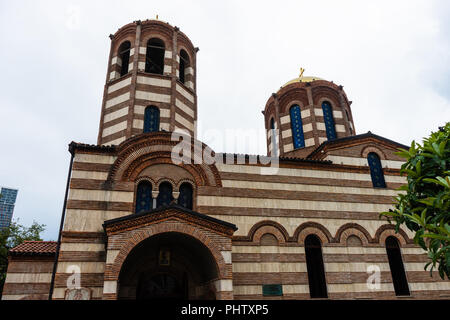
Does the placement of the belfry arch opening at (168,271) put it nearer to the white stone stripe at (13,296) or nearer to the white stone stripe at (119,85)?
the white stone stripe at (13,296)

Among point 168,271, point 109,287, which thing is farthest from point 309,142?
point 109,287

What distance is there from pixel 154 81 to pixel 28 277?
839cm

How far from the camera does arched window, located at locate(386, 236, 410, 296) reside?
11547mm

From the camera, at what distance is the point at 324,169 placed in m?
12.7

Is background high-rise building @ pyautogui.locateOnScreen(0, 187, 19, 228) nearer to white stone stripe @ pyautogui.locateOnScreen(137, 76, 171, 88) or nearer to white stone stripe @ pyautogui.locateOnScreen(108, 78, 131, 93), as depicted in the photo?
white stone stripe @ pyautogui.locateOnScreen(108, 78, 131, 93)

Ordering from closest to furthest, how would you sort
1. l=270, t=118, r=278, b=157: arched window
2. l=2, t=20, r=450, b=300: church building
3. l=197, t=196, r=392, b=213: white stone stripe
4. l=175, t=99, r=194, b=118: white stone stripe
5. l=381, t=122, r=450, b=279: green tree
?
1. l=381, t=122, r=450, b=279: green tree
2. l=2, t=20, r=450, b=300: church building
3. l=197, t=196, r=392, b=213: white stone stripe
4. l=175, t=99, r=194, b=118: white stone stripe
5. l=270, t=118, r=278, b=157: arched window

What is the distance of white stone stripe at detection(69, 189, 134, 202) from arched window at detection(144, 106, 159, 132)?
3385 millimetres

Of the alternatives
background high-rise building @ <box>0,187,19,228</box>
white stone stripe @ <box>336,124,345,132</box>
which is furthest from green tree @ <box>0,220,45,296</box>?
background high-rise building @ <box>0,187,19,228</box>

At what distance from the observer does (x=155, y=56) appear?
15773mm

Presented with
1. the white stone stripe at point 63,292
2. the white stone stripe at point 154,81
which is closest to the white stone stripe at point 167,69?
the white stone stripe at point 154,81

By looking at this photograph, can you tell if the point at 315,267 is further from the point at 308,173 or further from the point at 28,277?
the point at 28,277

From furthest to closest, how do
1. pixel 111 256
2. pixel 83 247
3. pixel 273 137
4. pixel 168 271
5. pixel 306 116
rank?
pixel 273 137
pixel 306 116
pixel 168 271
pixel 83 247
pixel 111 256

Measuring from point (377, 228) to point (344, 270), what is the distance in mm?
2180

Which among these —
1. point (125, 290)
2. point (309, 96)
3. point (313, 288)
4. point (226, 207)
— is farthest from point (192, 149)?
point (309, 96)
